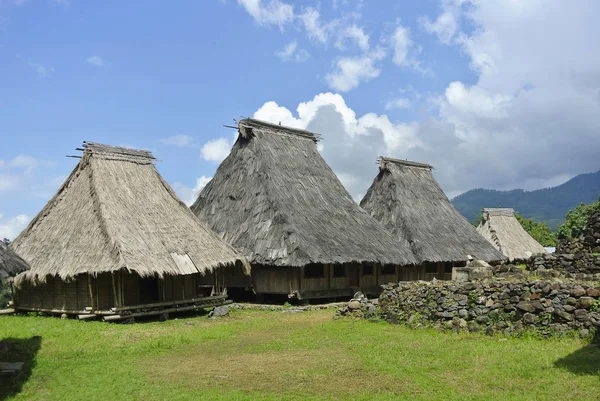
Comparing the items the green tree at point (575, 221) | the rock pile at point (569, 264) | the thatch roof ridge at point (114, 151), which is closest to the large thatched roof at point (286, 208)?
the thatch roof ridge at point (114, 151)

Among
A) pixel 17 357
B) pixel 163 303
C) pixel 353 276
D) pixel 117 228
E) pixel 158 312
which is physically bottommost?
pixel 17 357

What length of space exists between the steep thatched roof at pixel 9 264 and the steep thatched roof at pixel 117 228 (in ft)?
16.3

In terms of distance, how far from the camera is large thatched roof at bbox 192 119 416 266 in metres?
21.9

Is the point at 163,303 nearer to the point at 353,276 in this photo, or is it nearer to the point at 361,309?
the point at 361,309

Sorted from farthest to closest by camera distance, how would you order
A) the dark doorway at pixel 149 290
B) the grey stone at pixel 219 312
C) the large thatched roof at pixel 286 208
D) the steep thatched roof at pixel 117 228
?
the large thatched roof at pixel 286 208 → the dark doorway at pixel 149 290 → the grey stone at pixel 219 312 → the steep thatched roof at pixel 117 228

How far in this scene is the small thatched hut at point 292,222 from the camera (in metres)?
22.0

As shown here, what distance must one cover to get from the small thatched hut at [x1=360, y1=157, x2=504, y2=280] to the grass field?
41.8 feet

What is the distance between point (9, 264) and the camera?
11.1m

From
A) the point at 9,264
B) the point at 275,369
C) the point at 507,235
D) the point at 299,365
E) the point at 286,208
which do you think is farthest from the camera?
the point at 507,235

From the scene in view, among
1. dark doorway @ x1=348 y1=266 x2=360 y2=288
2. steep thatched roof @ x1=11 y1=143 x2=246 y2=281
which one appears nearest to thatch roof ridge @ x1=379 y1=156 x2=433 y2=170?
dark doorway @ x1=348 y1=266 x2=360 y2=288

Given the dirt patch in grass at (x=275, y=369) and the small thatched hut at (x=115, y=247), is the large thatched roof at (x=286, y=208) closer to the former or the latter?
the small thatched hut at (x=115, y=247)

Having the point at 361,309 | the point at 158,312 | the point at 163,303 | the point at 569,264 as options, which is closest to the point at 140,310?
the point at 158,312

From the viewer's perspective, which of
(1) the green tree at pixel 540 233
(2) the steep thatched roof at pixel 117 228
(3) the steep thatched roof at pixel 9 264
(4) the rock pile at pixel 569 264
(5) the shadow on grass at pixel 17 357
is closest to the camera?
(5) the shadow on grass at pixel 17 357

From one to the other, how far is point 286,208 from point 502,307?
11535mm
